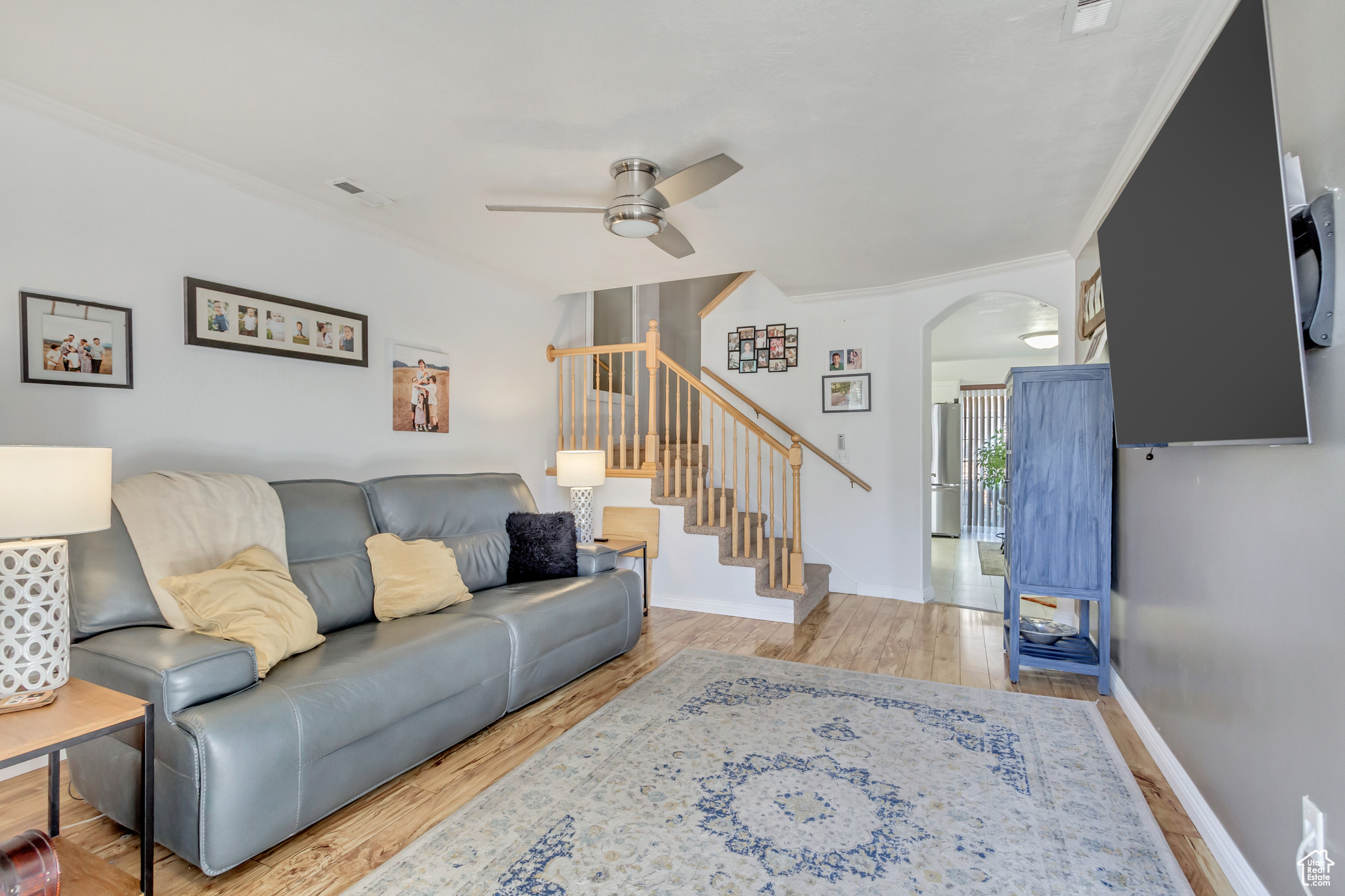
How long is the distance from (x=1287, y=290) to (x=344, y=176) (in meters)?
3.25

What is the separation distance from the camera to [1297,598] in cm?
138

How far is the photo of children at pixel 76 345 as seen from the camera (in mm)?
2275

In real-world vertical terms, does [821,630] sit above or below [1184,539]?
below

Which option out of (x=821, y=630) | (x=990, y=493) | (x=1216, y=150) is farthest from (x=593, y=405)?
(x=990, y=493)

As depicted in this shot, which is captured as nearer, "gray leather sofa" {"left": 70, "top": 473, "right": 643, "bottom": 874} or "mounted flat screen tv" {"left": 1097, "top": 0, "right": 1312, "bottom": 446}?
"mounted flat screen tv" {"left": 1097, "top": 0, "right": 1312, "bottom": 446}

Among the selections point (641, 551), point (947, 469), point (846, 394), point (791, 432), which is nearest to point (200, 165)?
point (641, 551)

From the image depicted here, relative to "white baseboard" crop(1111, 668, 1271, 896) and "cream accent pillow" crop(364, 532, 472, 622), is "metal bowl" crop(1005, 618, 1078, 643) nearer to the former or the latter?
"white baseboard" crop(1111, 668, 1271, 896)

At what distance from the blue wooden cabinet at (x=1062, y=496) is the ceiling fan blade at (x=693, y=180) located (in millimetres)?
1698

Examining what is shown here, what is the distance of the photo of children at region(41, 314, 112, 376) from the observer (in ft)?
7.47

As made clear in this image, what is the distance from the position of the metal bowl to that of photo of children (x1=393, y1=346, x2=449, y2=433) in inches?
136

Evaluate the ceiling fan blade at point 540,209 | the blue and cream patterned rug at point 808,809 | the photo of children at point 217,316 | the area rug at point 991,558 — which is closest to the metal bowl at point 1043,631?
the blue and cream patterned rug at point 808,809

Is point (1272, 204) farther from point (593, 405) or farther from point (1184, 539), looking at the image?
point (593, 405)

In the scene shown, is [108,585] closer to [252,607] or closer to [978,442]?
[252,607]

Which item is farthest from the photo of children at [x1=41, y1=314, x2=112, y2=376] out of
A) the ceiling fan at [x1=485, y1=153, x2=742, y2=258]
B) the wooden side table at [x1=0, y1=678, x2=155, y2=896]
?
the ceiling fan at [x1=485, y1=153, x2=742, y2=258]
